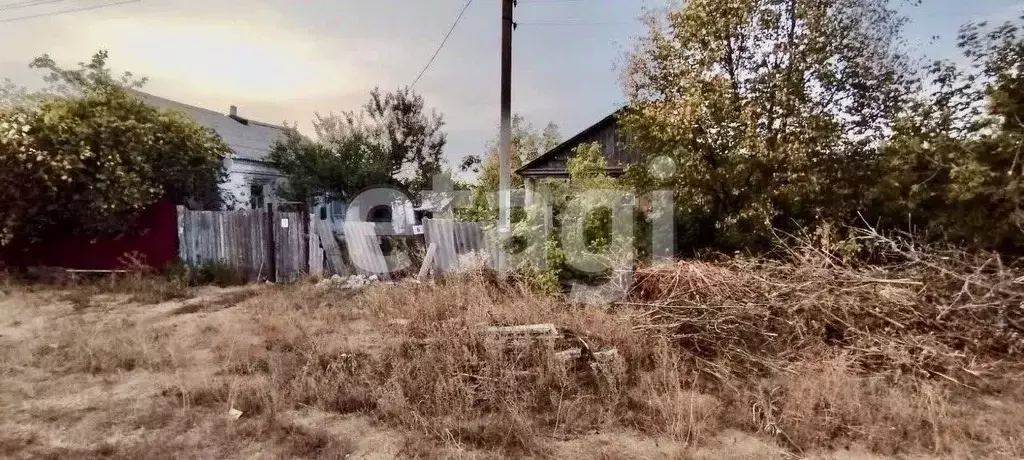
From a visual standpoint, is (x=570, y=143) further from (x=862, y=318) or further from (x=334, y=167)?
(x=862, y=318)

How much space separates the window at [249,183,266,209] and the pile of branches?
15.9 m

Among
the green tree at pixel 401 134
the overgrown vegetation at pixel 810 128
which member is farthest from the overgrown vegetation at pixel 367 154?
the overgrown vegetation at pixel 810 128

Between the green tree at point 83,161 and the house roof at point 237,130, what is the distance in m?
6.52

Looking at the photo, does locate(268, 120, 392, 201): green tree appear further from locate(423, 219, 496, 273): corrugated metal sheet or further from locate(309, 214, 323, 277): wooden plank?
locate(423, 219, 496, 273): corrugated metal sheet

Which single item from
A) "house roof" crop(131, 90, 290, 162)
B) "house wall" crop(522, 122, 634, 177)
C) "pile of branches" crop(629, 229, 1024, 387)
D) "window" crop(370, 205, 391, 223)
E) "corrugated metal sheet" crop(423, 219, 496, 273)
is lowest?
"pile of branches" crop(629, 229, 1024, 387)

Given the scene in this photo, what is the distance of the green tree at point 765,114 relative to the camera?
6.66 m

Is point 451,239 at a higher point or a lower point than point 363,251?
higher

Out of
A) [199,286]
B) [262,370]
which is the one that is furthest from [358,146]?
[262,370]

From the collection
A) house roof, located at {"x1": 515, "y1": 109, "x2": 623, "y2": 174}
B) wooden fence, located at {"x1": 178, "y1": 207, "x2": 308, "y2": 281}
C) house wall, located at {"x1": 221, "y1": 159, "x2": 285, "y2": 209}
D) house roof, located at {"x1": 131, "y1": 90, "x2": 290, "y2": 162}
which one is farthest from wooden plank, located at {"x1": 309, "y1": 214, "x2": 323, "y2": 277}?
house roof, located at {"x1": 131, "y1": 90, "x2": 290, "y2": 162}

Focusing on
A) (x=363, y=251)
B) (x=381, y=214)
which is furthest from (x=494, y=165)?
(x=363, y=251)

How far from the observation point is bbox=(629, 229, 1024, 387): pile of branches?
14.6 feet

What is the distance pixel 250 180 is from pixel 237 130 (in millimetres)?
4587

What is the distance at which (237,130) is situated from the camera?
2045 cm

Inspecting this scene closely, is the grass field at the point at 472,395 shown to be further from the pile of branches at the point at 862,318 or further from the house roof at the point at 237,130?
the house roof at the point at 237,130
